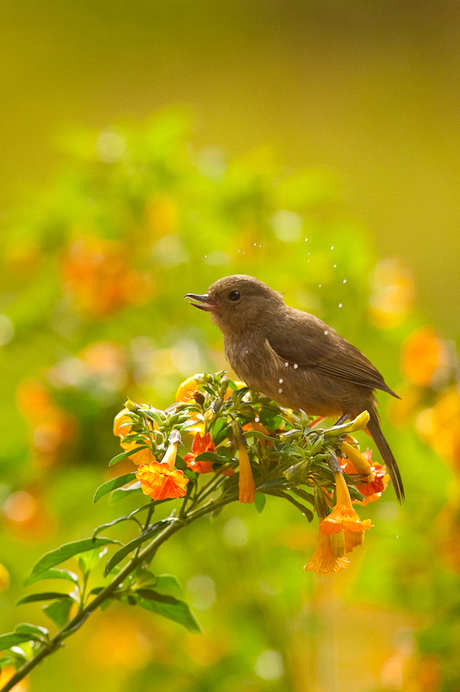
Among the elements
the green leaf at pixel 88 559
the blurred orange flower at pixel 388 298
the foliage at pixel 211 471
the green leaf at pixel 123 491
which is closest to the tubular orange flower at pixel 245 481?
the foliage at pixel 211 471

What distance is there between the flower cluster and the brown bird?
4cm

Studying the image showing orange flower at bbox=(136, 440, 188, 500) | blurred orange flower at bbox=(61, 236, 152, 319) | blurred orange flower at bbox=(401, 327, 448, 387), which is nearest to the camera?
orange flower at bbox=(136, 440, 188, 500)

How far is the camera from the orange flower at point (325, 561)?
50 centimetres

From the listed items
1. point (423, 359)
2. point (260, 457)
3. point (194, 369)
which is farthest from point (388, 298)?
point (260, 457)

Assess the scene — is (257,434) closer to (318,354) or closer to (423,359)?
(318,354)

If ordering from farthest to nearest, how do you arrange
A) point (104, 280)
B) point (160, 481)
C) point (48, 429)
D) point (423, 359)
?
point (104, 280) → point (48, 429) → point (423, 359) → point (160, 481)

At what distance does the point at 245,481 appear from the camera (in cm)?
50

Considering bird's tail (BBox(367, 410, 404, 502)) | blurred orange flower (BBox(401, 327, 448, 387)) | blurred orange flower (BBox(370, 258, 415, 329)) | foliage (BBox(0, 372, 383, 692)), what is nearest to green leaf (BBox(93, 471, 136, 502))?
foliage (BBox(0, 372, 383, 692))

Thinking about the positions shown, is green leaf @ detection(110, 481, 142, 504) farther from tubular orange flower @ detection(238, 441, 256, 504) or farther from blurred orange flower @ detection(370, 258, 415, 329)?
blurred orange flower @ detection(370, 258, 415, 329)

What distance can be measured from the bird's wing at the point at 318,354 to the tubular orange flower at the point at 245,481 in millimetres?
127

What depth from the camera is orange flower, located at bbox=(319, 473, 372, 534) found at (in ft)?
1.52

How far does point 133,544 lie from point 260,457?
12 centimetres

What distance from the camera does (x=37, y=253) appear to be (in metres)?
1.42

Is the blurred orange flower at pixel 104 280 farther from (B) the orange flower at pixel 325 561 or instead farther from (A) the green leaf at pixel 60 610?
(B) the orange flower at pixel 325 561
